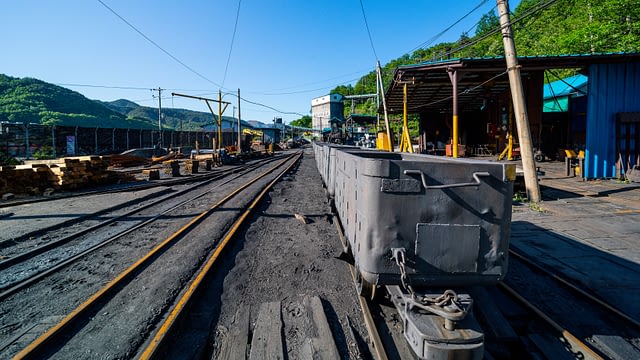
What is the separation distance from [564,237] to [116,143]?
37.5 m

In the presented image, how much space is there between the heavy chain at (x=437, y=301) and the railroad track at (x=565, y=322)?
925 mm

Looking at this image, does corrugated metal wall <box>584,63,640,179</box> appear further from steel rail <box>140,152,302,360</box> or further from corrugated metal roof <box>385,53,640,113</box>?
steel rail <box>140,152,302,360</box>

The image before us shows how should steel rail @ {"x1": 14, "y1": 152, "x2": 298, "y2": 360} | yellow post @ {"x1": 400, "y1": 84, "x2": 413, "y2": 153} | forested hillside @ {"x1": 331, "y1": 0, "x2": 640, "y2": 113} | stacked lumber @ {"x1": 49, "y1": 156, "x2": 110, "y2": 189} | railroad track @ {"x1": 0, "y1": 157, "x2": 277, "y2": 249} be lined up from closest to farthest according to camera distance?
steel rail @ {"x1": 14, "y1": 152, "x2": 298, "y2": 360} < railroad track @ {"x1": 0, "y1": 157, "x2": 277, "y2": 249} < stacked lumber @ {"x1": 49, "y1": 156, "x2": 110, "y2": 189} < yellow post @ {"x1": 400, "y1": 84, "x2": 413, "y2": 153} < forested hillside @ {"x1": 331, "y1": 0, "x2": 640, "y2": 113}

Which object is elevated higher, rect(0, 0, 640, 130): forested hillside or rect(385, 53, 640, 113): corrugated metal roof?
rect(0, 0, 640, 130): forested hillside

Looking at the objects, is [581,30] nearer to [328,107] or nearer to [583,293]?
[583,293]

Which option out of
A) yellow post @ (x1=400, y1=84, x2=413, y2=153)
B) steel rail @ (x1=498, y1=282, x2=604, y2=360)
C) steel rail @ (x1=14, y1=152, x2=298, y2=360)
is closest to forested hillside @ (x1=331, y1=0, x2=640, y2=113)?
yellow post @ (x1=400, y1=84, x2=413, y2=153)

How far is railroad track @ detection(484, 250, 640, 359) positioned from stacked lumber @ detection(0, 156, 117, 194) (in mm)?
15366

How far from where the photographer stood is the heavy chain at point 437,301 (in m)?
2.64

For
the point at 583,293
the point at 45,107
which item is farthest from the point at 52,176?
the point at 45,107

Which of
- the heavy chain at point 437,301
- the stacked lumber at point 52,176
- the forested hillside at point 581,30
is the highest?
the forested hillside at point 581,30

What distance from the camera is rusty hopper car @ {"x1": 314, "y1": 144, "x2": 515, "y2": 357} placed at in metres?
2.86

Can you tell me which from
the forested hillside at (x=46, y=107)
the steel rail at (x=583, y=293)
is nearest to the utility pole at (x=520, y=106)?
the steel rail at (x=583, y=293)

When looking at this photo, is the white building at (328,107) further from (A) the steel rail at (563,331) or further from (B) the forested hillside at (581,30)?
(A) the steel rail at (563,331)

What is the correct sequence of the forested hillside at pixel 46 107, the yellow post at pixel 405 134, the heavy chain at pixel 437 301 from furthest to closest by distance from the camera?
1. the forested hillside at pixel 46 107
2. the yellow post at pixel 405 134
3. the heavy chain at pixel 437 301
